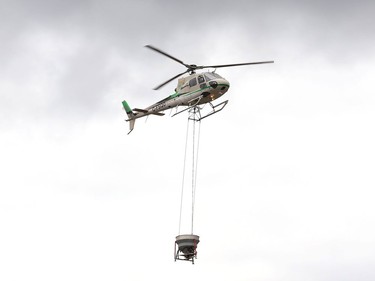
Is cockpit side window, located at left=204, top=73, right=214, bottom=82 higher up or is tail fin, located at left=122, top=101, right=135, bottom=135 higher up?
tail fin, located at left=122, top=101, right=135, bottom=135

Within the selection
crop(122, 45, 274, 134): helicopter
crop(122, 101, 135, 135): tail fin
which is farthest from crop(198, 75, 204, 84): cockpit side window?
crop(122, 101, 135, 135): tail fin

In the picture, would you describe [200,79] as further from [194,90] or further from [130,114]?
[130,114]

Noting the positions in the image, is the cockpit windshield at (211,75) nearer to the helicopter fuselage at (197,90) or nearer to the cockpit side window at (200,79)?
the helicopter fuselage at (197,90)

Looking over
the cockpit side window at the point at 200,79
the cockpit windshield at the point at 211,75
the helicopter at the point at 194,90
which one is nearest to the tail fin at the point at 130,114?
the helicopter at the point at 194,90

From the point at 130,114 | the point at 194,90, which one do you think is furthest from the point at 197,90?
the point at 130,114

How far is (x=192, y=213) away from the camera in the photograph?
42.8 metres

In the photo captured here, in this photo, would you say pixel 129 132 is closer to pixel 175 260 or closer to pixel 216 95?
pixel 216 95

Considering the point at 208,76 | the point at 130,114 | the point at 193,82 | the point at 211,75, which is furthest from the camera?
the point at 130,114

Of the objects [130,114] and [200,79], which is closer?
[200,79]

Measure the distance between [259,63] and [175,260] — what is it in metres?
16.6

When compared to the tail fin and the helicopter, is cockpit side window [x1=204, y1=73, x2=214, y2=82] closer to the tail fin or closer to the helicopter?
the helicopter

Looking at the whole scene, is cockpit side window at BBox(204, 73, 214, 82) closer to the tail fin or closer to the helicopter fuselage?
A: the helicopter fuselage

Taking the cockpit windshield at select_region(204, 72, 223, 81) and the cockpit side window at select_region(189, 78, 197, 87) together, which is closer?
the cockpit windshield at select_region(204, 72, 223, 81)

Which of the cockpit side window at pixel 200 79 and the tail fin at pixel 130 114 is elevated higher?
the tail fin at pixel 130 114
